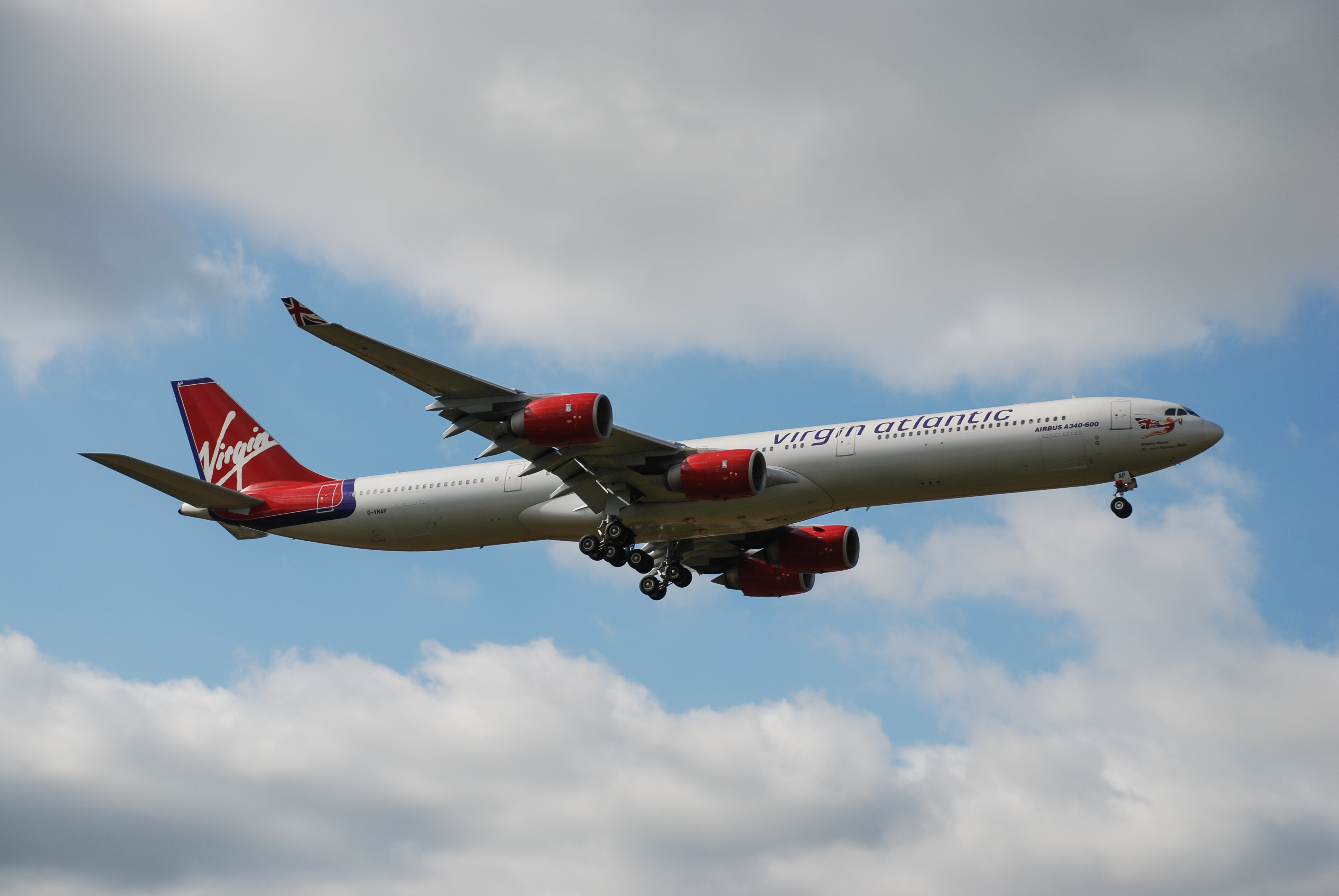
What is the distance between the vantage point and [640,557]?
151 feet

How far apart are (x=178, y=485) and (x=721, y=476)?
19891mm

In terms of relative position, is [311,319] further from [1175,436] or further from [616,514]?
[1175,436]

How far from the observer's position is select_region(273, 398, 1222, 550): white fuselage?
132 feet

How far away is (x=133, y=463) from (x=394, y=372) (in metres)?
10.9

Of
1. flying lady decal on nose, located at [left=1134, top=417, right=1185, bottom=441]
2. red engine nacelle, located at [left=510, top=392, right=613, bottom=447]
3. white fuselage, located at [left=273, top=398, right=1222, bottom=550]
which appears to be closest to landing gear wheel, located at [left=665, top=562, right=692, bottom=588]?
white fuselage, located at [left=273, top=398, right=1222, bottom=550]

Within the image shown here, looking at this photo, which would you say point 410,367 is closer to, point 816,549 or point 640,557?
point 640,557

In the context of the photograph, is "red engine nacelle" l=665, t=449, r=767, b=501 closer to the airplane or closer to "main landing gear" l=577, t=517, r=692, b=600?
the airplane

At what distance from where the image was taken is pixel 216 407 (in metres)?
54.7

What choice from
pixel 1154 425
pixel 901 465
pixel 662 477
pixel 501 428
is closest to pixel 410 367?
pixel 501 428

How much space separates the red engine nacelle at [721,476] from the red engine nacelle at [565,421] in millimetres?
3518

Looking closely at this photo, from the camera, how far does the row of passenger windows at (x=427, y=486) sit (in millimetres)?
46812

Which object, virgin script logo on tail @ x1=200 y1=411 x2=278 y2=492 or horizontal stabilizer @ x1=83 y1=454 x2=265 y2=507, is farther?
virgin script logo on tail @ x1=200 y1=411 x2=278 y2=492

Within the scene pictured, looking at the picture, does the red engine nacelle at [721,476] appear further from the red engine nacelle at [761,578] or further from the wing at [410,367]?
the red engine nacelle at [761,578]

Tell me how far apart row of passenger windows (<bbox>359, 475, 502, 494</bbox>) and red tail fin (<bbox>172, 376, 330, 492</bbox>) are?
3823 mm
